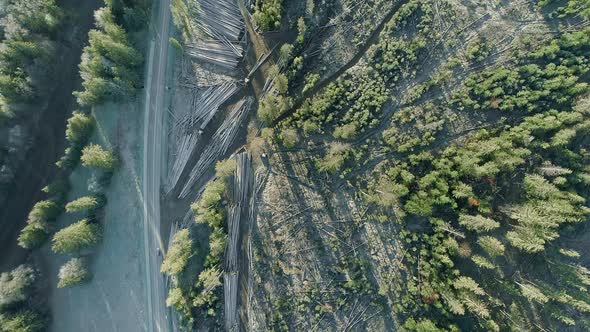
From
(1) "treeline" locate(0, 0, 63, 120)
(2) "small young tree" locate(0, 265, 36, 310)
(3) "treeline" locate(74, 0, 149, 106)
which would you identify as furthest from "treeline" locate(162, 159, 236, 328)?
(1) "treeline" locate(0, 0, 63, 120)

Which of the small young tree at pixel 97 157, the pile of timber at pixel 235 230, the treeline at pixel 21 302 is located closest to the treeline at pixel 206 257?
the pile of timber at pixel 235 230

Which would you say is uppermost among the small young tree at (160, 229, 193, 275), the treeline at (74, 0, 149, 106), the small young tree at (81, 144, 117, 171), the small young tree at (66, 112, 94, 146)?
the treeline at (74, 0, 149, 106)

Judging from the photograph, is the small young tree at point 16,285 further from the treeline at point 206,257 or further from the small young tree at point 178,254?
the treeline at point 206,257

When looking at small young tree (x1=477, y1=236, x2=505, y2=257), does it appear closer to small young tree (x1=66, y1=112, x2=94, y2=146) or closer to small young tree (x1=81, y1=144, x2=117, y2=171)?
small young tree (x1=81, y1=144, x2=117, y2=171)

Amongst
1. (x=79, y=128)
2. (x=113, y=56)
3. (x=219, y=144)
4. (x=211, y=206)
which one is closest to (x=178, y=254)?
(x=211, y=206)

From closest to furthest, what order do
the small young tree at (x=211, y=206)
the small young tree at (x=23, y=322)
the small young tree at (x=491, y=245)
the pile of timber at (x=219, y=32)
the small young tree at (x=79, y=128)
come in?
the small young tree at (x=491, y=245)
the small young tree at (x=23, y=322)
the small young tree at (x=211, y=206)
the small young tree at (x=79, y=128)
the pile of timber at (x=219, y=32)
